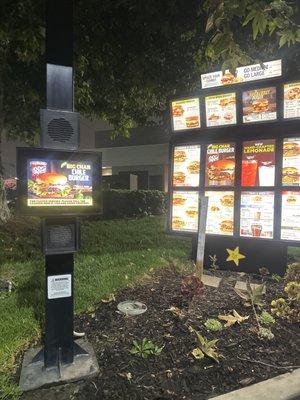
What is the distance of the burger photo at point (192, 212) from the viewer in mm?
6258

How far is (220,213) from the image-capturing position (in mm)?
6129

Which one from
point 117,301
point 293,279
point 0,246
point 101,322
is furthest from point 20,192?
point 0,246

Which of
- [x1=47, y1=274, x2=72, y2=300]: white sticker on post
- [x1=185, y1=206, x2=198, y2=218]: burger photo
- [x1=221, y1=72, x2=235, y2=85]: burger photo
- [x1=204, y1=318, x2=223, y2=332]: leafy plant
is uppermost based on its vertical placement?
[x1=221, y1=72, x2=235, y2=85]: burger photo

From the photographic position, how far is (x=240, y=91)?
19.0ft

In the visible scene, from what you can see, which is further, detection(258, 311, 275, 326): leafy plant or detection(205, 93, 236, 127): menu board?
detection(205, 93, 236, 127): menu board

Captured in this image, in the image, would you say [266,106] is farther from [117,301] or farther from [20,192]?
[20,192]

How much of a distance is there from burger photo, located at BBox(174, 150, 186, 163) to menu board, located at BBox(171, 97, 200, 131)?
15.2 inches

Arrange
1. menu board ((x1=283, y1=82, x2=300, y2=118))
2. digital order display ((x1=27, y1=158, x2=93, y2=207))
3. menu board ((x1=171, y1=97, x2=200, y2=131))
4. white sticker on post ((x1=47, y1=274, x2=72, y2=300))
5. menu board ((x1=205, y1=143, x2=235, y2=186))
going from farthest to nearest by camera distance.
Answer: menu board ((x1=171, y1=97, x2=200, y2=131))
menu board ((x1=205, y1=143, x2=235, y2=186))
menu board ((x1=283, y1=82, x2=300, y2=118))
white sticker on post ((x1=47, y1=274, x2=72, y2=300))
digital order display ((x1=27, y1=158, x2=93, y2=207))

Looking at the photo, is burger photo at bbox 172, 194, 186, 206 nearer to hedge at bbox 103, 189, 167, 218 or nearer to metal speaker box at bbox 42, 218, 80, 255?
metal speaker box at bbox 42, 218, 80, 255

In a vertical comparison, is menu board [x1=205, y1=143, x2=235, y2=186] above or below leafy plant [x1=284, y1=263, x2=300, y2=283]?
above

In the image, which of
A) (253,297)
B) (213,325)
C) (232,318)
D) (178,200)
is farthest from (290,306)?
(178,200)

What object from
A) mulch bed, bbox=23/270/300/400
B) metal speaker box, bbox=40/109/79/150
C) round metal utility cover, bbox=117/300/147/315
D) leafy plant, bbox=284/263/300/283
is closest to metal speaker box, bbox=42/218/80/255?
metal speaker box, bbox=40/109/79/150

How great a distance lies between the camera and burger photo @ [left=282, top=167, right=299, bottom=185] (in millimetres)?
5555

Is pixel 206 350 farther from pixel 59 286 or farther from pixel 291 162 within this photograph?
pixel 291 162
